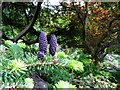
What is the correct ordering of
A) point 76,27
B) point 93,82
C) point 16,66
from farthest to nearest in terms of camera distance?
point 76,27, point 93,82, point 16,66

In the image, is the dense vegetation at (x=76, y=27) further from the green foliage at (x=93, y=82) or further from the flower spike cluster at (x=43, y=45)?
the flower spike cluster at (x=43, y=45)

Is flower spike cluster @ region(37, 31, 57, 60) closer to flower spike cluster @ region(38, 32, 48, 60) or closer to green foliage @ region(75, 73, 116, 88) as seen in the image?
flower spike cluster @ region(38, 32, 48, 60)

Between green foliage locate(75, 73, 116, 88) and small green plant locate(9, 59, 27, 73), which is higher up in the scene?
small green plant locate(9, 59, 27, 73)

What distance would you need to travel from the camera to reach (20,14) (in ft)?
9.50

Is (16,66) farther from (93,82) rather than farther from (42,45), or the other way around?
(93,82)

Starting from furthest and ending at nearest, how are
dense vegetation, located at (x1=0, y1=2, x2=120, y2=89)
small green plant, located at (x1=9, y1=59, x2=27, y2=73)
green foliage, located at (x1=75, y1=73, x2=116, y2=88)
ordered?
1. dense vegetation, located at (x1=0, y1=2, x2=120, y2=89)
2. green foliage, located at (x1=75, y1=73, x2=116, y2=88)
3. small green plant, located at (x1=9, y1=59, x2=27, y2=73)

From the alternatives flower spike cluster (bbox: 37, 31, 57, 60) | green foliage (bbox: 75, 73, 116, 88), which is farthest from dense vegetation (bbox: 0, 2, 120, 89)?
flower spike cluster (bbox: 37, 31, 57, 60)

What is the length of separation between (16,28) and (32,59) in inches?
90.9

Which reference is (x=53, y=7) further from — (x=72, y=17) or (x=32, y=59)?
(x=32, y=59)

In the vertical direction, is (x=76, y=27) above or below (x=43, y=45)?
below

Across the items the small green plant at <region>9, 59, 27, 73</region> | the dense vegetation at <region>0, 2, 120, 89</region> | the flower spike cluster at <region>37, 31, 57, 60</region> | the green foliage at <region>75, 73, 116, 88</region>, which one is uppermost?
the flower spike cluster at <region>37, 31, 57, 60</region>

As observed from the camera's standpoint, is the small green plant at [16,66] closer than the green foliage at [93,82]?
Yes

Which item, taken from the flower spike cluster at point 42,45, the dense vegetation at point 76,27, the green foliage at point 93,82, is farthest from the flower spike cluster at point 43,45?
the dense vegetation at point 76,27

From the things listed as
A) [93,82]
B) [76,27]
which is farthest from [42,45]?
[76,27]
